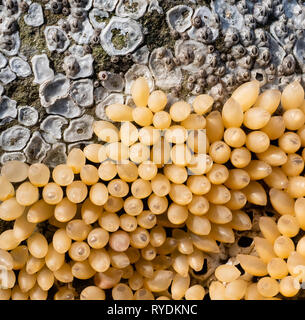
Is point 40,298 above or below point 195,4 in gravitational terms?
below

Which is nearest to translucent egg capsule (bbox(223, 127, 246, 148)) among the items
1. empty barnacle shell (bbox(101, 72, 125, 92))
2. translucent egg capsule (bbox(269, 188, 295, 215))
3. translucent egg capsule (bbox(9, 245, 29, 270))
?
translucent egg capsule (bbox(269, 188, 295, 215))

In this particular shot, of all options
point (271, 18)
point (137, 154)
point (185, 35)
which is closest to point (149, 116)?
point (137, 154)

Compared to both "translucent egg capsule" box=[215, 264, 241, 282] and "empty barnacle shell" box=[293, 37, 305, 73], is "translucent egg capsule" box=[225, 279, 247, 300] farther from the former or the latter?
"empty barnacle shell" box=[293, 37, 305, 73]

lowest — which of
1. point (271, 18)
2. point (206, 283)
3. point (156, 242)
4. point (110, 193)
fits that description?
point (206, 283)

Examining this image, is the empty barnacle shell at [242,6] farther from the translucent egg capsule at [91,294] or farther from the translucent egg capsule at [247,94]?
the translucent egg capsule at [91,294]

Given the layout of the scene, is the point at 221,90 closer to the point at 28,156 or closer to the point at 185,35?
the point at 185,35

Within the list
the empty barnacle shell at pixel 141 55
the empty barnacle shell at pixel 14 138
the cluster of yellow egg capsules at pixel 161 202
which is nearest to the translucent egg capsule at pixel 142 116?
the cluster of yellow egg capsules at pixel 161 202

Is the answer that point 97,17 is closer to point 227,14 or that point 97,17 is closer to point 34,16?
point 34,16
